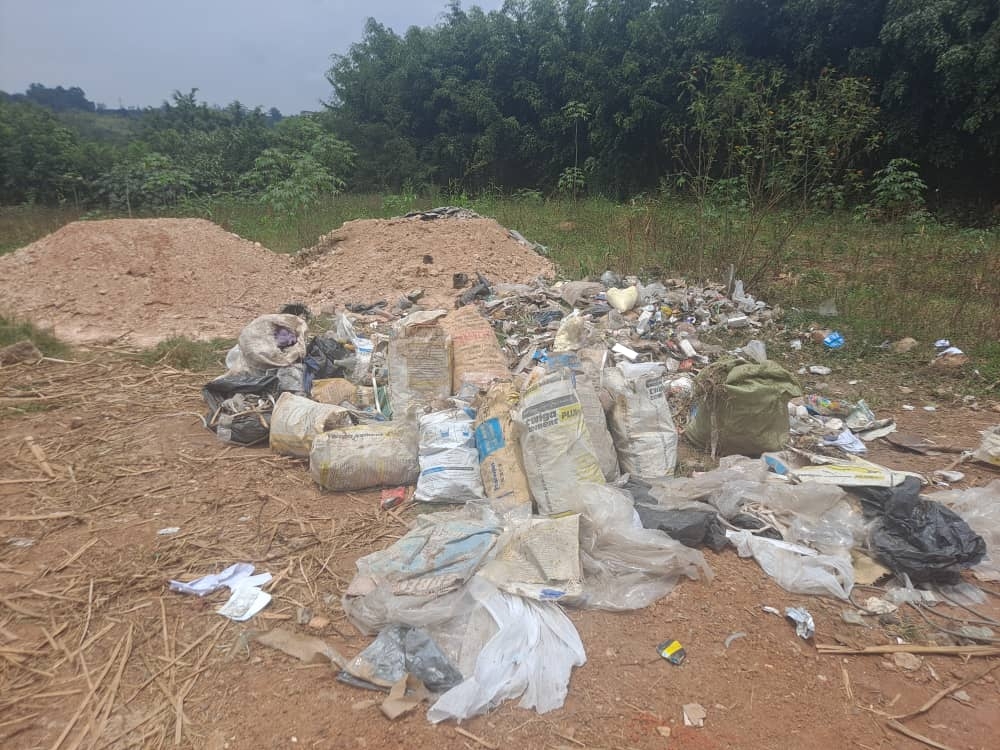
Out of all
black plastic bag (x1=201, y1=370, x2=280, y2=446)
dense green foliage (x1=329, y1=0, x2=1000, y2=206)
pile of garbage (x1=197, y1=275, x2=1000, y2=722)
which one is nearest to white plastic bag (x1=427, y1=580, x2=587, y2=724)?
pile of garbage (x1=197, y1=275, x2=1000, y2=722)

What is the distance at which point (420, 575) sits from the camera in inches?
84.8

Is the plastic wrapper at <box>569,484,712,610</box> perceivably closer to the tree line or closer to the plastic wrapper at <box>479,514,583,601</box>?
the plastic wrapper at <box>479,514,583,601</box>

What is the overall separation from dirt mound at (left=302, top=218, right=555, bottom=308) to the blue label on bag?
135 inches

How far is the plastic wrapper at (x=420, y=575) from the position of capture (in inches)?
79.8

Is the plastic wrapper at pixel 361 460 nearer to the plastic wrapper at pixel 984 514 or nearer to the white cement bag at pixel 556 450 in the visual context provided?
the white cement bag at pixel 556 450

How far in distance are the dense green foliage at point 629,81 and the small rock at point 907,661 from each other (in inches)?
184

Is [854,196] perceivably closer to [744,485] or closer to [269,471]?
[744,485]

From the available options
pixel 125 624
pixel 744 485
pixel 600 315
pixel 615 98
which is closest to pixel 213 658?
pixel 125 624

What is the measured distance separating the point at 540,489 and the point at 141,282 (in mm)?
5871

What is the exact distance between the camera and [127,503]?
2.83 m

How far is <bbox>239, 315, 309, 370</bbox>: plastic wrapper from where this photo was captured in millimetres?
3773

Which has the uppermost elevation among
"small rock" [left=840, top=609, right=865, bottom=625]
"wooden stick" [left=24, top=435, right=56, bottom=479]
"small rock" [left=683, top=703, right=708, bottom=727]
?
"wooden stick" [left=24, top=435, right=56, bottom=479]

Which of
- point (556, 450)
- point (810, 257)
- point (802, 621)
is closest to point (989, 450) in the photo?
point (802, 621)

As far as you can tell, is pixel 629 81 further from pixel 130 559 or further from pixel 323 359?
pixel 130 559
